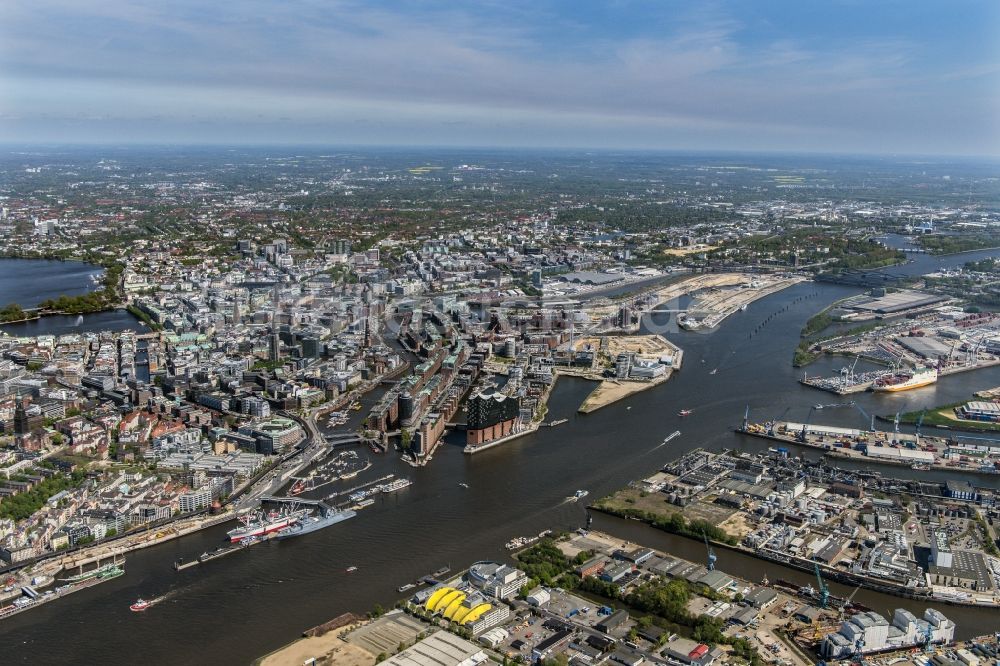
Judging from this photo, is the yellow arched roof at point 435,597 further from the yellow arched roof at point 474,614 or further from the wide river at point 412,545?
the wide river at point 412,545

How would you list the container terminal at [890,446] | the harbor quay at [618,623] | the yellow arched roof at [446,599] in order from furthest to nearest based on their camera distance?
1. the container terminal at [890,446]
2. the yellow arched roof at [446,599]
3. the harbor quay at [618,623]

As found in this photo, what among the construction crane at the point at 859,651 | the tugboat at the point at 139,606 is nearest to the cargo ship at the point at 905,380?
the construction crane at the point at 859,651

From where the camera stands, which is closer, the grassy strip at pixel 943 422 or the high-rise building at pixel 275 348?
the grassy strip at pixel 943 422

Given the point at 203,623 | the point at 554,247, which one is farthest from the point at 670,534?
the point at 554,247

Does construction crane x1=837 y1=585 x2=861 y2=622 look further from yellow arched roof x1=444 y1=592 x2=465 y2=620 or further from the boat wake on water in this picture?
the boat wake on water

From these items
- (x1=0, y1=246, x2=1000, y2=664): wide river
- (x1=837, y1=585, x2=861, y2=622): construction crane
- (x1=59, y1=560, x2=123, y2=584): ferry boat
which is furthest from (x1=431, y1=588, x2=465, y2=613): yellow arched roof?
(x1=837, y1=585, x2=861, y2=622): construction crane

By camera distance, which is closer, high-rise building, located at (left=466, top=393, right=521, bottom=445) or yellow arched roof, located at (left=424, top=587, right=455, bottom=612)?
yellow arched roof, located at (left=424, top=587, right=455, bottom=612)
